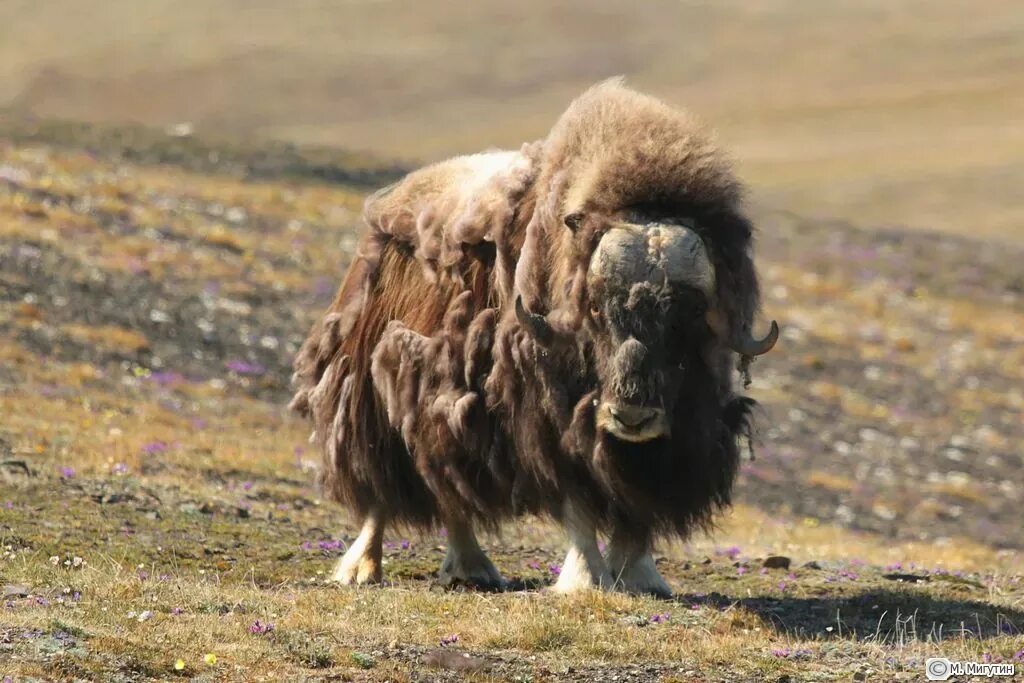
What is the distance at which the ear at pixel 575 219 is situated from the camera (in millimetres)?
7656

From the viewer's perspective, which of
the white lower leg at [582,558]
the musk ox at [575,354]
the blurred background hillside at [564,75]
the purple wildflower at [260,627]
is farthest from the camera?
the blurred background hillside at [564,75]

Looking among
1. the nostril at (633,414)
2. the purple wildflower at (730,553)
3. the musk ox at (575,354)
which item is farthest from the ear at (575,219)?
the purple wildflower at (730,553)

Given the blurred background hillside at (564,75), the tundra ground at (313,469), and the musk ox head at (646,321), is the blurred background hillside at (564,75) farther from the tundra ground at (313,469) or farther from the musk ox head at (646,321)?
the musk ox head at (646,321)

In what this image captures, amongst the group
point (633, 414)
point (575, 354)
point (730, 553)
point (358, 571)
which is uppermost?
point (575, 354)

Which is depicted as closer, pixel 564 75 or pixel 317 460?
pixel 317 460

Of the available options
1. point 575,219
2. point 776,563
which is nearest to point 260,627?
point 575,219

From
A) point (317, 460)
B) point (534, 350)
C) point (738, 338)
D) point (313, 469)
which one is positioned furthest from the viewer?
point (317, 460)

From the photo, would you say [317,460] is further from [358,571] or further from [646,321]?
[646,321]

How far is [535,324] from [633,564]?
1.33 metres

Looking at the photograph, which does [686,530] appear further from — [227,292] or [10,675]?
[227,292]

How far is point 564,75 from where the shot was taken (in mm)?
104750

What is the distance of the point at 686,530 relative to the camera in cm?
789

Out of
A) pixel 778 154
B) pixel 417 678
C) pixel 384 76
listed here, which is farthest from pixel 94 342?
pixel 384 76

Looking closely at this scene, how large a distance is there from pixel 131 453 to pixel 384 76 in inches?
3697
